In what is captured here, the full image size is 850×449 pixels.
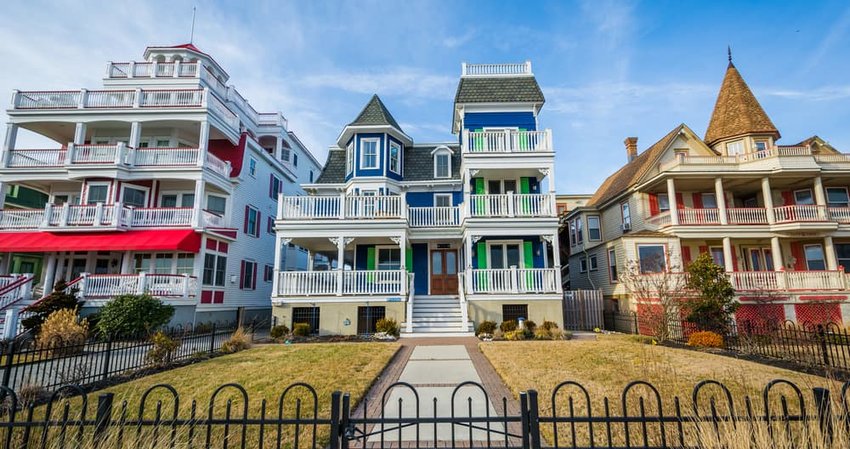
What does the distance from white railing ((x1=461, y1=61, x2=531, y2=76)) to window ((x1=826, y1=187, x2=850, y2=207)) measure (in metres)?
19.2

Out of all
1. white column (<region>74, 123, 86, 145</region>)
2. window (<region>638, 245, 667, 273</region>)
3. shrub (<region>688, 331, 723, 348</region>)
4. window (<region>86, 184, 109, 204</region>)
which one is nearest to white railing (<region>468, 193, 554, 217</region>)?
window (<region>638, 245, 667, 273</region>)

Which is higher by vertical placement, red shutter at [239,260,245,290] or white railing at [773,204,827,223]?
white railing at [773,204,827,223]

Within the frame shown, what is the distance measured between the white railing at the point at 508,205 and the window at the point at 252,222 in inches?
557

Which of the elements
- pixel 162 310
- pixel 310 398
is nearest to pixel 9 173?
pixel 162 310

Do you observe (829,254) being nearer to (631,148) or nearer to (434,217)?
(631,148)

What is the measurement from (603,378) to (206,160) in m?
20.4

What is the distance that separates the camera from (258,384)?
23.5 ft

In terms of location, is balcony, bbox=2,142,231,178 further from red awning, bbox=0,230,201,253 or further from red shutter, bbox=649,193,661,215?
red shutter, bbox=649,193,661,215

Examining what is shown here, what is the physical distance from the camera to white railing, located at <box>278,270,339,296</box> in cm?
1586

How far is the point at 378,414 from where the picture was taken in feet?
18.3

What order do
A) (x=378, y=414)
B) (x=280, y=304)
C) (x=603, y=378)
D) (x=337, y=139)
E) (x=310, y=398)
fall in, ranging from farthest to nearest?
1. (x=337, y=139)
2. (x=280, y=304)
3. (x=603, y=378)
4. (x=310, y=398)
5. (x=378, y=414)

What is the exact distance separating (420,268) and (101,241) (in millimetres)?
15034

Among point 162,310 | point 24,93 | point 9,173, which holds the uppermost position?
point 24,93

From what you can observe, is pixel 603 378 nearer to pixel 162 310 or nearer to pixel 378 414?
pixel 378 414
